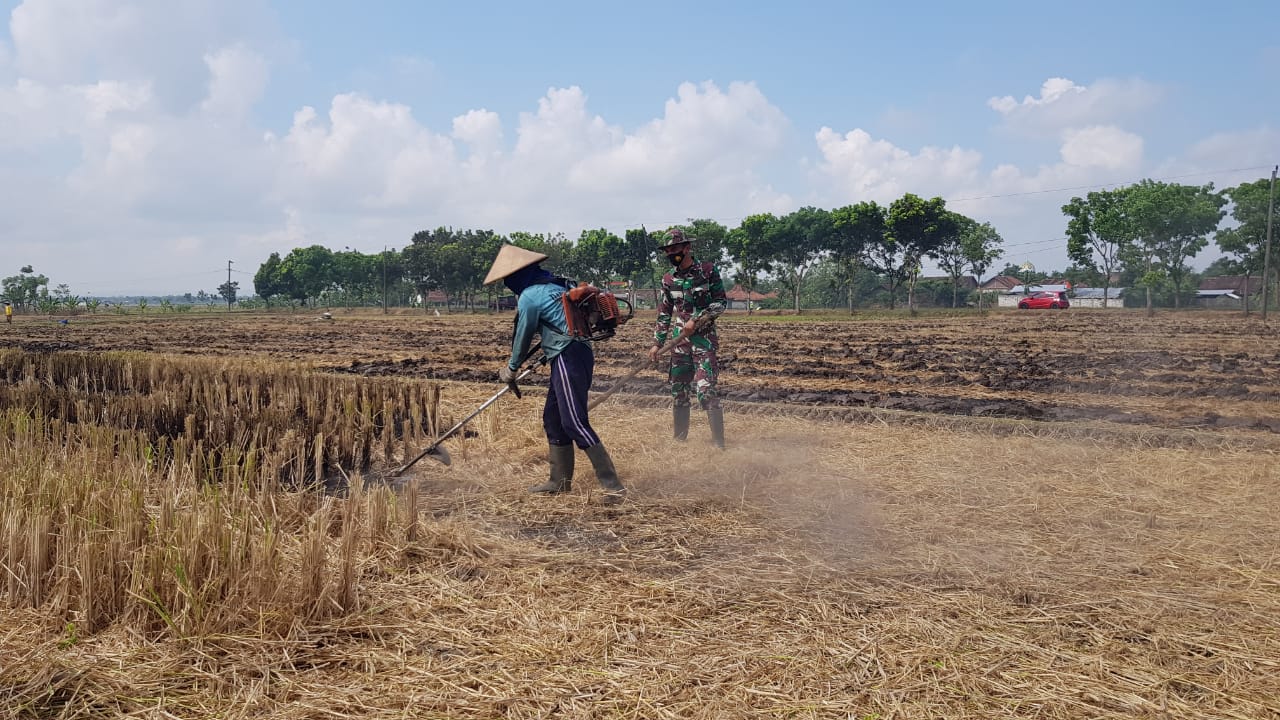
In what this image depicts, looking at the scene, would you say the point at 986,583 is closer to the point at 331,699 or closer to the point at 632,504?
the point at 632,504

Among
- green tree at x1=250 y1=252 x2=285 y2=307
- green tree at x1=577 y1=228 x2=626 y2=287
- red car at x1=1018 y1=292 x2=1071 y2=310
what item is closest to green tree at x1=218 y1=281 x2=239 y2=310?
green tree at x1=250 y1=252 x2=285 y2=307

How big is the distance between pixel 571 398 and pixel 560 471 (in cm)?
51

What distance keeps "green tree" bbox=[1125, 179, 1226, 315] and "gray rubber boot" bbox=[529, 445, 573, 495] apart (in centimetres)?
4198

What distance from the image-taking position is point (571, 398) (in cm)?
489

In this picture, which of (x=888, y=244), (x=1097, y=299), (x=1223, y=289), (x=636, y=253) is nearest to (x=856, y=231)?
(x=888, y=244)

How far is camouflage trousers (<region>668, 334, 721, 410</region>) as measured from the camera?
629cm

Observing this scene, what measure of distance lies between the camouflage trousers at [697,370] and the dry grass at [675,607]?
1.42 m

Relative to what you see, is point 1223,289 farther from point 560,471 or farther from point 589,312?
point 560,471

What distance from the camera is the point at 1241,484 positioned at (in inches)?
196

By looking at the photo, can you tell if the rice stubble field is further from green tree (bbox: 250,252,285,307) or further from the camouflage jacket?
green tree (bbox: 250,252,285,307)

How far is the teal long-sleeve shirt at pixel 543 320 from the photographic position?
4980mm

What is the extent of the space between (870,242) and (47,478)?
4675 cm

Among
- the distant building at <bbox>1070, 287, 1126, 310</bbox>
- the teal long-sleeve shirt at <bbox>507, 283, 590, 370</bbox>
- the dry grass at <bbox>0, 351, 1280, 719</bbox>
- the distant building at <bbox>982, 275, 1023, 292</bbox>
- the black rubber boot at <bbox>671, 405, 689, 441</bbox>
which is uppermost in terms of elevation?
the distant building at <bbox>982, 275, 1023, 292</bbox>

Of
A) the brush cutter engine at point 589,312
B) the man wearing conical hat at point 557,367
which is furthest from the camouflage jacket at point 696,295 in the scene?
the man wearing conical hat at point 557,367
